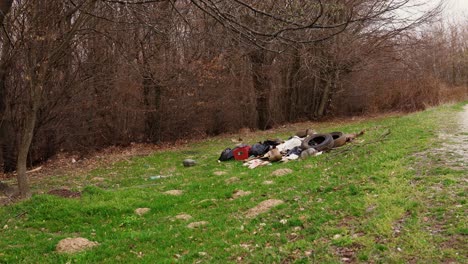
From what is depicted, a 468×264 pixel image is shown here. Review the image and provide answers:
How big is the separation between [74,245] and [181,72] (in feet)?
48.2

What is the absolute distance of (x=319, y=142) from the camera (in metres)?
13.5

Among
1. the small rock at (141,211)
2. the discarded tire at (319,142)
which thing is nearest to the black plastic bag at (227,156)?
the discarded tire at (319,142)

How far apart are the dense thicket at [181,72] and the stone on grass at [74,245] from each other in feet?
12.7

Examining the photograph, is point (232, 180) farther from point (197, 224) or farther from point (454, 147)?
point (454, 147)

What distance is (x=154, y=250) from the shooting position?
5.94 metres

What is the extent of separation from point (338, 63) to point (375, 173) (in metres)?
17.4

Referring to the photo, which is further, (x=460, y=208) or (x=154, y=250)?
(x=154, y=250)

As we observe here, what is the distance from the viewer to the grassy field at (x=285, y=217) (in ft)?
16.3

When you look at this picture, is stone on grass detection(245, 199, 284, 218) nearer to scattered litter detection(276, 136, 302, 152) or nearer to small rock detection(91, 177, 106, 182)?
scattered litter detection(276, 136, 302, 152)

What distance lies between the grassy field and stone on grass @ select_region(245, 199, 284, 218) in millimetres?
113

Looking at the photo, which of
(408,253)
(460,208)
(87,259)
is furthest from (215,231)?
(460,208)

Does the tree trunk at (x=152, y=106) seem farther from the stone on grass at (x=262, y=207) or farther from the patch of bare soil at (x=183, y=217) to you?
the stone on grass at (x=262, y=207)

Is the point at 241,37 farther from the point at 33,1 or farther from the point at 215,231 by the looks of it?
the point at 33,1

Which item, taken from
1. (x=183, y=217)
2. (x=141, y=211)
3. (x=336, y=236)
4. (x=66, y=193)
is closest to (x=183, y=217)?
(x=183, y=217)
